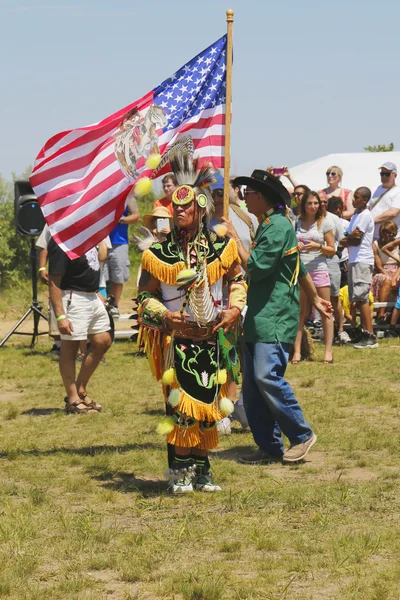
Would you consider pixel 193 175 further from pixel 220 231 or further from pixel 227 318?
pixel 227 318

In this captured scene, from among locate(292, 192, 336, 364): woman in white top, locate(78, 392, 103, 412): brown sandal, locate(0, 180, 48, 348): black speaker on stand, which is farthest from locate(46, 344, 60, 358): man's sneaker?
locate(78, 392, 103, 412): brown sandal

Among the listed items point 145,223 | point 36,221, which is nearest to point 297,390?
point 145,223

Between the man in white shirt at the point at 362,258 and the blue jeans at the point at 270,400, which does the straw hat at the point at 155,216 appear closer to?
the blue jeans at the point at 270,400

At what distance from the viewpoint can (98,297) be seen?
10.1m

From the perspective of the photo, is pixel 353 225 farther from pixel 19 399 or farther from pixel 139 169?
pixel 139 169

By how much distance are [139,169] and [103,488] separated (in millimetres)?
2267

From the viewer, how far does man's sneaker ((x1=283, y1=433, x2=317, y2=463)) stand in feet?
24.9

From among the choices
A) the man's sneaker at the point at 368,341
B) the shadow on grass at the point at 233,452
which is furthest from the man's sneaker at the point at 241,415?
the man's sneaker at the point at 368,341

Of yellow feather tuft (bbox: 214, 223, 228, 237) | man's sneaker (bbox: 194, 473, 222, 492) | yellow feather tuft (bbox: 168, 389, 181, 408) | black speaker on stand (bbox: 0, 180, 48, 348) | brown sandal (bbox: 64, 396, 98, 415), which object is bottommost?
brown sandal (bbox: 64, 396, 98, 415)

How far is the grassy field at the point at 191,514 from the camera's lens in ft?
16.3

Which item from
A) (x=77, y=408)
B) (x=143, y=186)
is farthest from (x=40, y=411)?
(x=143, y=186)

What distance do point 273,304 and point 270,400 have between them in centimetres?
66

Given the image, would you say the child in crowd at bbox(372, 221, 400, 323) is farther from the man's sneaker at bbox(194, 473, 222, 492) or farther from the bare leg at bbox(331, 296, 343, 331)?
the man's sneaker at bbox(194, 473, 222, 492)

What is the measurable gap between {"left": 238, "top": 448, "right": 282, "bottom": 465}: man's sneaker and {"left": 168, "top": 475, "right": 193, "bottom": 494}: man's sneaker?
3.05ft
